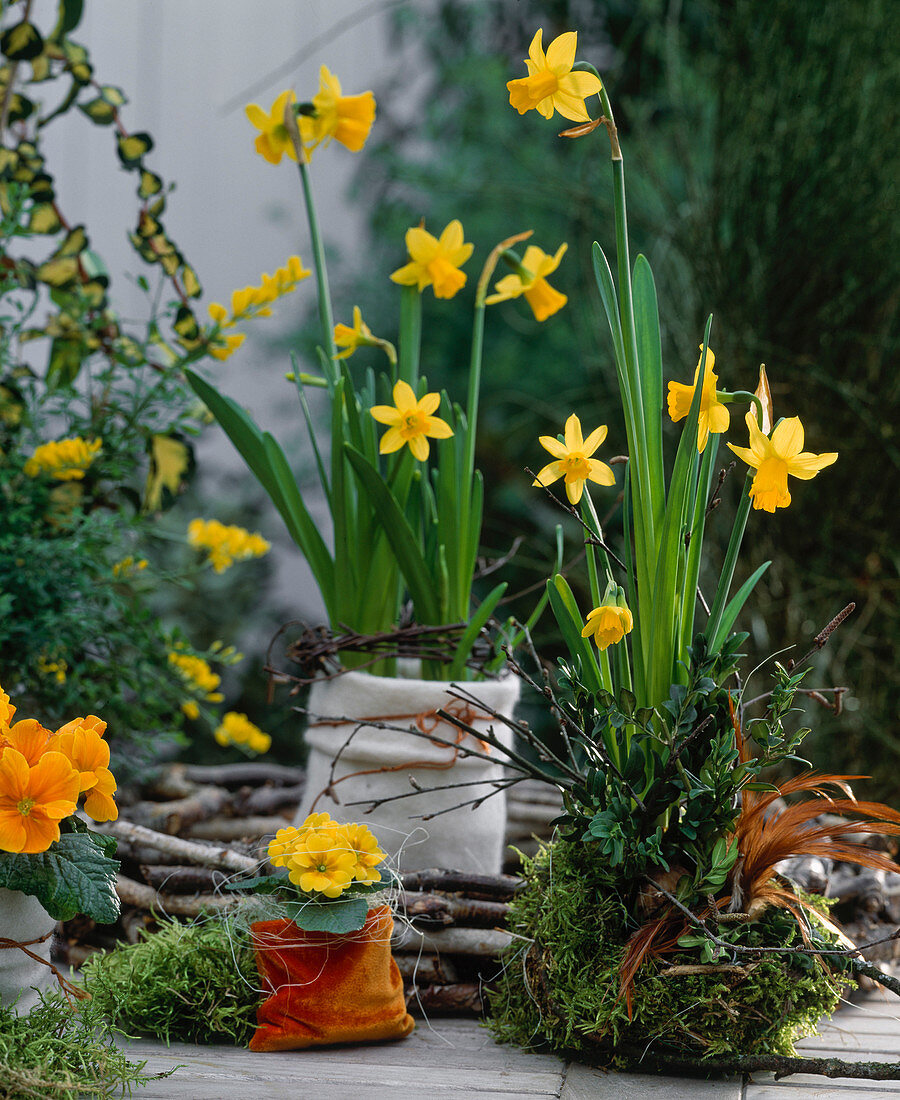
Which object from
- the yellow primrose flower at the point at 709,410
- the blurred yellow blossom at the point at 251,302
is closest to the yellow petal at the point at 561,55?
the yellow primrose flower at the point at 709,410

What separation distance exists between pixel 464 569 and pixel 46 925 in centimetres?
47

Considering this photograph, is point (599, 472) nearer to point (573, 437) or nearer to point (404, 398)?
point (573, 437)

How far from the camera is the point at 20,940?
555mm

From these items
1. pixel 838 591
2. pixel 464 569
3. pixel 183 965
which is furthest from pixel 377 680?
pixel 838 591

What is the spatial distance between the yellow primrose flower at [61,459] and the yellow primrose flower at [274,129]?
0.38 m

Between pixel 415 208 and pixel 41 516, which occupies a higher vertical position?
pixel 415 208

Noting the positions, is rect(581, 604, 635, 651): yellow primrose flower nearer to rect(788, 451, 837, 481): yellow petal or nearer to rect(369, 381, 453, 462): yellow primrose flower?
rect(788, 451, 837, 481): yellow petal

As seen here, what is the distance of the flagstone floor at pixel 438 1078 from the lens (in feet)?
1.81

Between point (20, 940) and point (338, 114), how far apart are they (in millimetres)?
670

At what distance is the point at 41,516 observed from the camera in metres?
1.08

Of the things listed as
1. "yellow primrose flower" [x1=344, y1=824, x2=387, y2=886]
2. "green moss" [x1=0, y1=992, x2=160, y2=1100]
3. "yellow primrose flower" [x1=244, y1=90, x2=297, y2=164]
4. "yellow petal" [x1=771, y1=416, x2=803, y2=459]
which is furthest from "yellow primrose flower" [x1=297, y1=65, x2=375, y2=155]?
"green moss" [x1=0, y1=992, x2=160, y2=1100]

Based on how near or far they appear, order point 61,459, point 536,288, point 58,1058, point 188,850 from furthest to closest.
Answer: point 61,459 → point 536,288 → point 188,850 → point 58,1058

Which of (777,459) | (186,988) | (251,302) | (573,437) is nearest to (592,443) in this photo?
(573,437)

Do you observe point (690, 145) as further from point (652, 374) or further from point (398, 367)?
point (652, 374)
